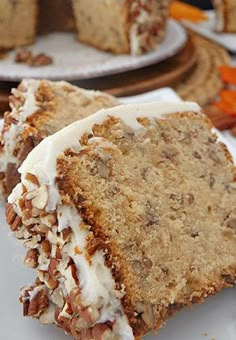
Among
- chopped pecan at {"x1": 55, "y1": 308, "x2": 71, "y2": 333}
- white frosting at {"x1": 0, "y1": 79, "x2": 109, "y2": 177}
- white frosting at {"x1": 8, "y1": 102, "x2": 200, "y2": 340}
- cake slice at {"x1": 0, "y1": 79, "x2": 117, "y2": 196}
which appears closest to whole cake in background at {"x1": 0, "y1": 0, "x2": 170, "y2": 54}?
cake slice at {"x1": 0, "y1": 79, "x2": 117, "y2": 196}

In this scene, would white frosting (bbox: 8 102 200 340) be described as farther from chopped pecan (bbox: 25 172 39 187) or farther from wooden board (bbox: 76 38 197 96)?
wooden board (bbox: 76 38 197 96)

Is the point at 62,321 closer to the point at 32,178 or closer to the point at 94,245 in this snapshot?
the point at 94,245

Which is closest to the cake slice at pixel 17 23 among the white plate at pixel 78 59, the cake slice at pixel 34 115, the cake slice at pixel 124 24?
the white plate at pixel 78 59

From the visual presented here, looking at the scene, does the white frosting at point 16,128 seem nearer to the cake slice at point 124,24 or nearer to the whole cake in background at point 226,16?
the cake slice at point 124,24

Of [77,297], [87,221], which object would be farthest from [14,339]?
[87,221]

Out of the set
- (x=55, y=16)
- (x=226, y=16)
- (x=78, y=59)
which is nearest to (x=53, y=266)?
(x=78, y=59)
